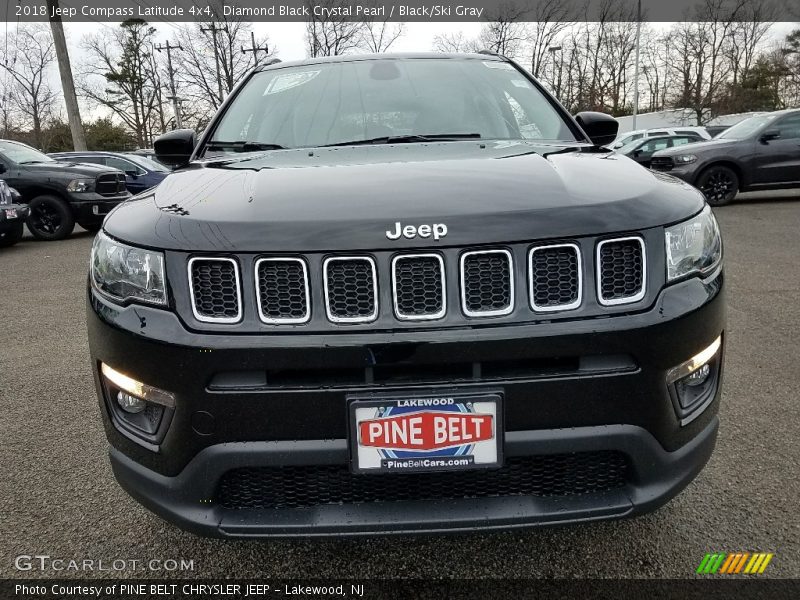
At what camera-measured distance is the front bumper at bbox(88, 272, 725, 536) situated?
137 centimetres

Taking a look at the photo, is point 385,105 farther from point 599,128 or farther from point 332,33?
point 332,33

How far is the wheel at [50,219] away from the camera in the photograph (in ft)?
30.3

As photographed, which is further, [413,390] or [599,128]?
[599,128]

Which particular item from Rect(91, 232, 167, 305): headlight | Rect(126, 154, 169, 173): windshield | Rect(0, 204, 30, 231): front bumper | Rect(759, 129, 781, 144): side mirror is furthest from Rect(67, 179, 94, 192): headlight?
Rect(759, 129, 781, 144): side mirror

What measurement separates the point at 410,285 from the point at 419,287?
0.8 inches

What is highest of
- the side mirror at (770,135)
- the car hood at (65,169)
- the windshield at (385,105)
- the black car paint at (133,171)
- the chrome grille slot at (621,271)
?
the windshield at (385,105)

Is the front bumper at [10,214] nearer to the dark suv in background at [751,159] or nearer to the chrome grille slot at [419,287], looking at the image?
the chrome grille slot at [419,287]

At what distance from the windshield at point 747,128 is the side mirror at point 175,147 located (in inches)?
→ 383

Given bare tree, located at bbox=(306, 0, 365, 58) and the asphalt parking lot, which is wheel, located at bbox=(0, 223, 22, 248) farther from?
bare tree, located at bbox=(306, 0, 365, 58)

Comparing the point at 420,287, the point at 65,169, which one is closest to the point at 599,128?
the point at 420,287

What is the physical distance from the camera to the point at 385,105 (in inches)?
96.8

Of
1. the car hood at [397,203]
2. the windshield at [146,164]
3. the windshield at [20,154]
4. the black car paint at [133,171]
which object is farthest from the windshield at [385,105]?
the windshield at [146,164]

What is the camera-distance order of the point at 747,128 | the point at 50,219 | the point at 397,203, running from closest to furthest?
the point at 397,203 → the point at 50,219 → the point at 747,128

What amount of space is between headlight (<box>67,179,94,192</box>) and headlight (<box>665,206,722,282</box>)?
9.41 meters
